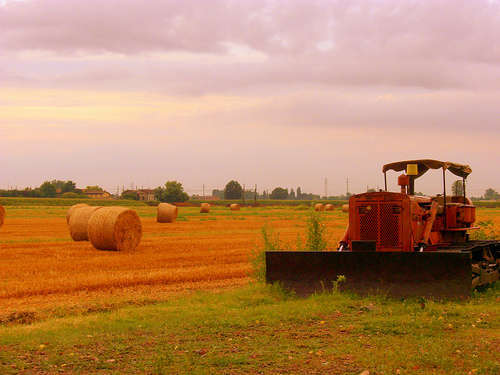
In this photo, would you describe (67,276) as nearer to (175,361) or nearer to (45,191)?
(175,361)

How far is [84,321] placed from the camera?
862 cm

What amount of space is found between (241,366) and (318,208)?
5762 cm

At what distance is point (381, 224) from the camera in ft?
34.0

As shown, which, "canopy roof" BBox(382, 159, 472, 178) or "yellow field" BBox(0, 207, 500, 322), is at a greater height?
"canopy roof" BBox(382, 159, 472, 178)

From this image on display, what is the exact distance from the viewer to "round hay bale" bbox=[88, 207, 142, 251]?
2030 centimetres

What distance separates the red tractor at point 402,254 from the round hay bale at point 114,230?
36.2 ft

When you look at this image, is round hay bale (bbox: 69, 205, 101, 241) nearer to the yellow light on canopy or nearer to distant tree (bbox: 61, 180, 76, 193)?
the yellow light on canopy

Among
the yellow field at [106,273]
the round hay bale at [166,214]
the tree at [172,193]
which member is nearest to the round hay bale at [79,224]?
the yellow field at [106,273]

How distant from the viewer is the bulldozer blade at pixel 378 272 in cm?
927

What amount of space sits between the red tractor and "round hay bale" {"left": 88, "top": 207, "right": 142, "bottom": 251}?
11022 millimetres

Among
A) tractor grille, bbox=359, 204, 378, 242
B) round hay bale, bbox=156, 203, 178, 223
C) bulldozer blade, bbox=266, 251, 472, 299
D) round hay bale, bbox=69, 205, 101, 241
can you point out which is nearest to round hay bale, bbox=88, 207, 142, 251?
round hay bale, bbox=69, 205, 101, 241

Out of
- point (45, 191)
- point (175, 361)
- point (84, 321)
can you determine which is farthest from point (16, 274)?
point (45, 191)

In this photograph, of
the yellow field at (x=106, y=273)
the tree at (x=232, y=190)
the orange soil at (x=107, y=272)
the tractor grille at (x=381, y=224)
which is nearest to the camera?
the tractor grille at (x=381, y=224)

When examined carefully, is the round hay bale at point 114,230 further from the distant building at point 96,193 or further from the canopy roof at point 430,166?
the distant building at point 96,193
